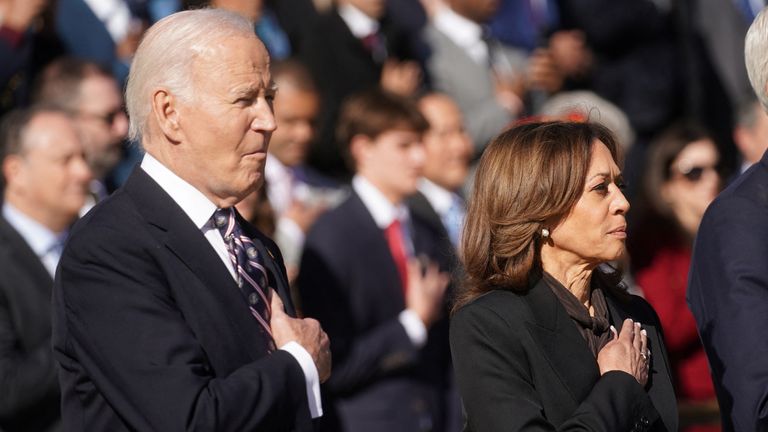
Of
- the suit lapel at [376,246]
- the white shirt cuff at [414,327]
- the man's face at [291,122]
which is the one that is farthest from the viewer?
the man's face at [291,122]

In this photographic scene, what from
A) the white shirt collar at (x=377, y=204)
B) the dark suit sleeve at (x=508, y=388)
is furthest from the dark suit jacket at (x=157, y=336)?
the white shirt collar at (x=377, y=204)

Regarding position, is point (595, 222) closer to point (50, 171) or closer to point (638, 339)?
point (638, 339)

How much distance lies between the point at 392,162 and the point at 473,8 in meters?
2.75

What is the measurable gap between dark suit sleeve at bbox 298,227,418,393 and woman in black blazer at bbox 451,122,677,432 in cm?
251

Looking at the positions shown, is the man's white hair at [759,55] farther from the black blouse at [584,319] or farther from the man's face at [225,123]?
the man's face at [225,123]

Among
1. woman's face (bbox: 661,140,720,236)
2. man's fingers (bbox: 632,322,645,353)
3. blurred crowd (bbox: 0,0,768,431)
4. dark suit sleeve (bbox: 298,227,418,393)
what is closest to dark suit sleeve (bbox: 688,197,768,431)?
man's fingers (bbox: 632,322,645,353)

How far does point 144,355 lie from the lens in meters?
3.53

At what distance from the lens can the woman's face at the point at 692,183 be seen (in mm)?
7391

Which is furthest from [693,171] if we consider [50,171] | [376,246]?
[50,171]

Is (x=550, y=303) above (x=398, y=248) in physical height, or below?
above

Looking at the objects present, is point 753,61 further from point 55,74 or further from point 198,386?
point 55,74

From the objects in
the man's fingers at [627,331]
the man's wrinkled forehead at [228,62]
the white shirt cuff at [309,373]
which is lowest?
the man's fingers at [627,331]

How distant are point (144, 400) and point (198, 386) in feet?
0.47

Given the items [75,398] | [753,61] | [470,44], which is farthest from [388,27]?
[75,398]
